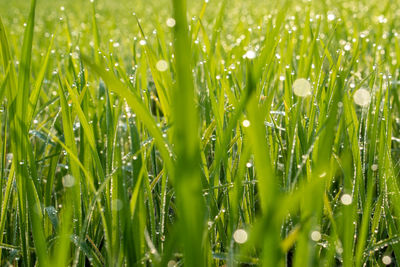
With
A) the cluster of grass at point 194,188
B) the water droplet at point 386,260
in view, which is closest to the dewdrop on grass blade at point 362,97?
the cluster of grass at point 194,188

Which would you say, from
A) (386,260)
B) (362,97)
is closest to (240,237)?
(386,260)

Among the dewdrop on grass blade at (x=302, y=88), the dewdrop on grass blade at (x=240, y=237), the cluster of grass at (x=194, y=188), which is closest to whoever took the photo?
the cluster of grass at (x=194, y=188)

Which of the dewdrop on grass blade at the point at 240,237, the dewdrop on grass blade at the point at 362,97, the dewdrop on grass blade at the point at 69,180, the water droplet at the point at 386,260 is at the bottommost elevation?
the water droplet at the point at 386,260

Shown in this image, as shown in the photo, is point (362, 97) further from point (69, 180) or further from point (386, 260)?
point (69, 180)

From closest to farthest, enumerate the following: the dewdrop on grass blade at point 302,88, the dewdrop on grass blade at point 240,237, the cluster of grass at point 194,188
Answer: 1. the cluster of grass at point 194,188
2. the dewdrop on grass blade at point 240,237
3. the dewdrop on grass blade at point 302,88

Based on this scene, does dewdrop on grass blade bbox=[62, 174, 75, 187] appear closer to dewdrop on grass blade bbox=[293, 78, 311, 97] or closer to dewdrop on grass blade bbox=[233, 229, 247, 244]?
dewdrop on grass blade bbox=[233, 229, 247, 244]

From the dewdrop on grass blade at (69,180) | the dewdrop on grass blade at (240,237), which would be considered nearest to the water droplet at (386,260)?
the dewdrop on grass blade at (240,237)

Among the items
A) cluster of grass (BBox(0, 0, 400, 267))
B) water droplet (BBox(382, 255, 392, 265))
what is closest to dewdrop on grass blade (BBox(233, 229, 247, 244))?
cluster of grass (BBox(0, 0, 400, 267))

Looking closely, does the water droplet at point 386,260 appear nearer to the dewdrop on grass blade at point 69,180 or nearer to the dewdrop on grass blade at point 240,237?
the dewdrop on grass blade at point 240,237

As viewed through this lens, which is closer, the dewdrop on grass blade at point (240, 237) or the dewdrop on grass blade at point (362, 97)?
the dewdrop on grass blade at point (240, 237)

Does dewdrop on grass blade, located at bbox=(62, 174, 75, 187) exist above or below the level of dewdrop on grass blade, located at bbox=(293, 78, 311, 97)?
below

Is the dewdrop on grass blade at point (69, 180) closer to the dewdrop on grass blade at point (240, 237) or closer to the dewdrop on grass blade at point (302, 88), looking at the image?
the dewdrop on grass blade at point (240, 237)

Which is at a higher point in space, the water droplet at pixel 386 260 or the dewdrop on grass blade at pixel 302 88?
the dewdrop on grass blade at pixel 302 88

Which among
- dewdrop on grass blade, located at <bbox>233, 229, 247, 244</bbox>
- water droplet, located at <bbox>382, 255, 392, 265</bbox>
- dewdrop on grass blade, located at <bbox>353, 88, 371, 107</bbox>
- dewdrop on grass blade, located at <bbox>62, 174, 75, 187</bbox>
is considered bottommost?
water droplet, located at <bbox>382, 255, 392, 265</bbox>
